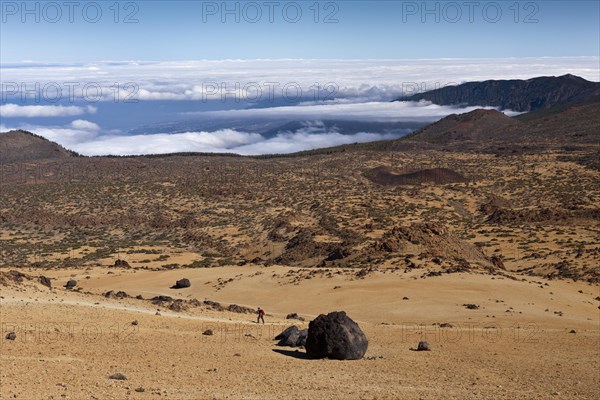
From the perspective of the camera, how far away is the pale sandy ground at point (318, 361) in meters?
14.9

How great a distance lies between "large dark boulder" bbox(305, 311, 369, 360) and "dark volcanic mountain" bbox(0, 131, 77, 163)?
84.1 m

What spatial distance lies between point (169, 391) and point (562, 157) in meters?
70.8

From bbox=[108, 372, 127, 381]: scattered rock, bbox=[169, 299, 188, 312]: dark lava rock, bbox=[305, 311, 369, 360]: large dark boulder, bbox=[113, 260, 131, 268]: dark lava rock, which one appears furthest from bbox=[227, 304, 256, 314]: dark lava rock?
bbox=[113, 260, 131, 268]: dark lava rock

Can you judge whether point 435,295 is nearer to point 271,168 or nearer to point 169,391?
point 169,391

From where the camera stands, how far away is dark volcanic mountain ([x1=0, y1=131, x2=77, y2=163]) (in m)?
96.1

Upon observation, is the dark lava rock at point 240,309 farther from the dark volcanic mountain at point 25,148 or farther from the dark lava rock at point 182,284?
the dark volcanic mountain at point 25,148

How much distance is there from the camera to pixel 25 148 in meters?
100

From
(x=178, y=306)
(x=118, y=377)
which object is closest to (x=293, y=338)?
(x=118, y=377)

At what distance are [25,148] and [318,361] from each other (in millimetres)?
92391

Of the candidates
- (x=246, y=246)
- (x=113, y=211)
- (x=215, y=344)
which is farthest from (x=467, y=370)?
(x=113, y=211)

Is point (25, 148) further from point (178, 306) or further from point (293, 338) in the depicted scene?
point (293, 338)

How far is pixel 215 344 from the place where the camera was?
63.7ft

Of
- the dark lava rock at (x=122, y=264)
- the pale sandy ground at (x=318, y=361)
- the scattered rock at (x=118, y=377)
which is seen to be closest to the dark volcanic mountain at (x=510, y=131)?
the dark lava rock at (x=122, y=264)

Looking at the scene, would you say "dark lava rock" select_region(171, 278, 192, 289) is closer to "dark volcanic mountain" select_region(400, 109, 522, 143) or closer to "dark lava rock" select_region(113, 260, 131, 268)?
"dark lava rock" select_region(113, 260, 131, 268)
